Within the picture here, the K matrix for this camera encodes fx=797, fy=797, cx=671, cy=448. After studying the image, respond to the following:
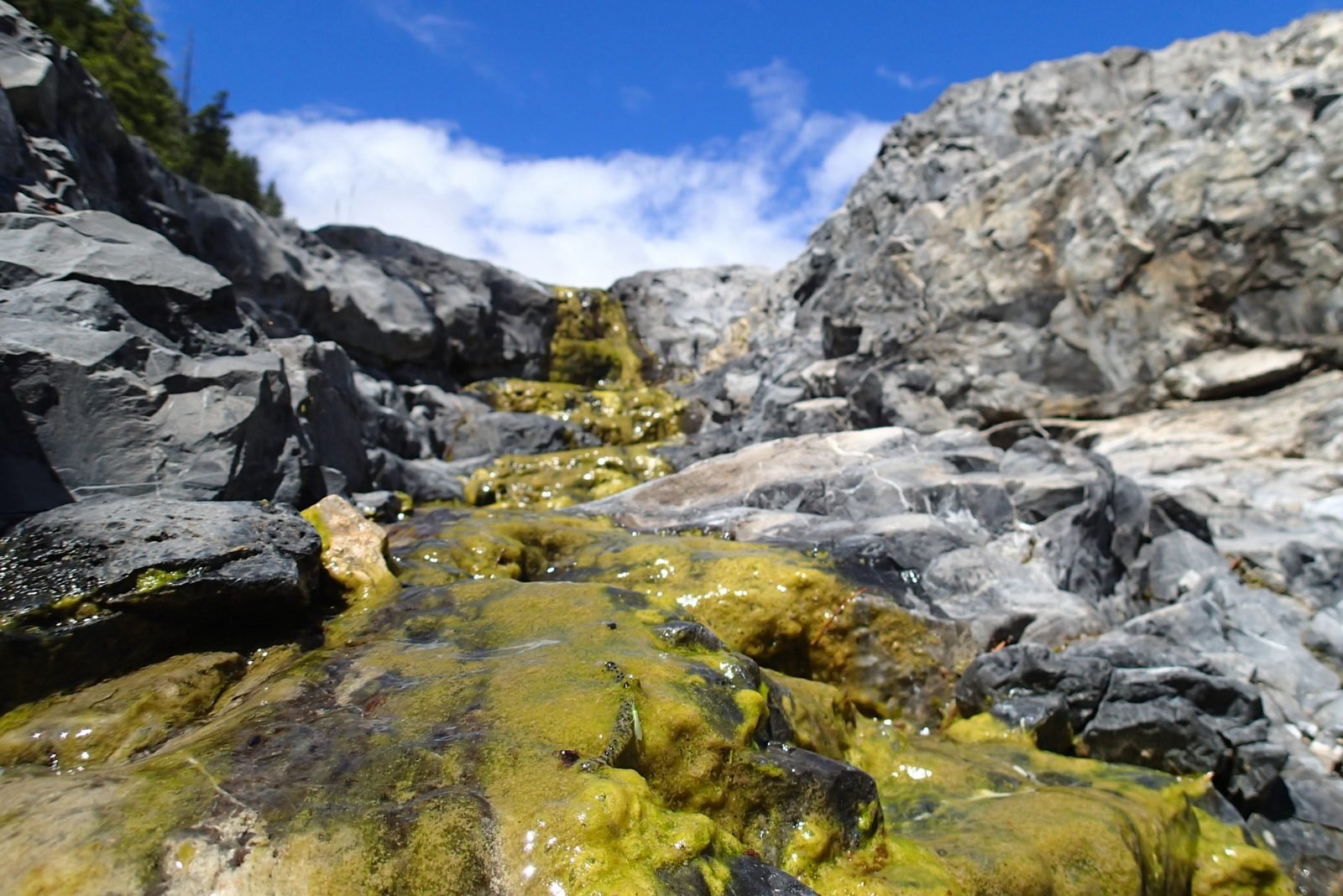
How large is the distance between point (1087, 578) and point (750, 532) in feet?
14.9

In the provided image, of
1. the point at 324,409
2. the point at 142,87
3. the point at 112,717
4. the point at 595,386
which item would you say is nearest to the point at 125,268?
the point at 324,409

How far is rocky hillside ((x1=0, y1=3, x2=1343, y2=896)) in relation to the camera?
389 cm

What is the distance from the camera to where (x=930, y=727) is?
758 centimetres

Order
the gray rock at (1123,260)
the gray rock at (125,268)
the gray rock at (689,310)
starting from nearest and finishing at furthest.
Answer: the gray rock at (125,268), the gray rock at (1123,260), the gray rock at (689,310)

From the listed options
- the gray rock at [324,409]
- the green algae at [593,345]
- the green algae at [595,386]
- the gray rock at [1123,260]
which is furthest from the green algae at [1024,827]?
the green algae at [593,345]

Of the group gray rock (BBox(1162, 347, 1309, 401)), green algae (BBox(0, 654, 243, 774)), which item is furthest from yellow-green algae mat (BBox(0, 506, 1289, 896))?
gray rock (BBox(1162, 347, 1309, 401))

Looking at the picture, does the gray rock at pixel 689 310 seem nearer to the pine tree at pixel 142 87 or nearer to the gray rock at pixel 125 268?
the pine tree at pixel 142 87

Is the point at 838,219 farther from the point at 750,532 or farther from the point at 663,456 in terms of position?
the point at 750,532

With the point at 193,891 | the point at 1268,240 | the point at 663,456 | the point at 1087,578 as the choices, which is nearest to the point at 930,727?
the point at 1087,578

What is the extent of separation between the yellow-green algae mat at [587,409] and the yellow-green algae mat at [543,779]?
875 centimetres

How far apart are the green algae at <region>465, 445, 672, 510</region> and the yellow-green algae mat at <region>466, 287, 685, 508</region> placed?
0.02 meters

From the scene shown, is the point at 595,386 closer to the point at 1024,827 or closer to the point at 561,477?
the point at 561,477

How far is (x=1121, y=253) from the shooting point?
17.8 meters

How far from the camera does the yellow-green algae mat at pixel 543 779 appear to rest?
3.36 m
